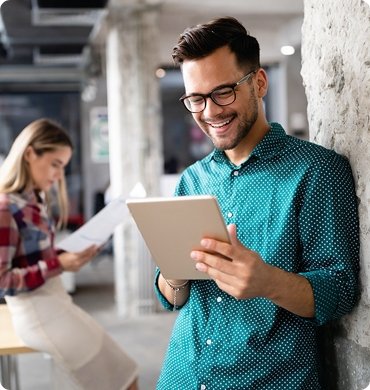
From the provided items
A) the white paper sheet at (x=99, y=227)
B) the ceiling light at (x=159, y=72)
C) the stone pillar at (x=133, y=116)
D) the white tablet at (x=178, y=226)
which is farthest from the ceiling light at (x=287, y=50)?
the white tablet at (x=178, y=226)

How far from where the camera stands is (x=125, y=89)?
21.0 ft

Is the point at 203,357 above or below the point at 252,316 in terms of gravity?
below

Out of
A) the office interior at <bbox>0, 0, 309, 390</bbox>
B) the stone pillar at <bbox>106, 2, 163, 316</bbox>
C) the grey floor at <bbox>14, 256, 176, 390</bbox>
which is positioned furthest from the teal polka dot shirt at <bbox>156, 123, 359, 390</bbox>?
the stone pillar at <bbox>106, 2, 163, 316</bbox>

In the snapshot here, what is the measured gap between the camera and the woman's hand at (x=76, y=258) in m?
2.99

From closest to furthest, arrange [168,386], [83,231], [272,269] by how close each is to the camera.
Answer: [272,269]
[168,386]
[83,231]

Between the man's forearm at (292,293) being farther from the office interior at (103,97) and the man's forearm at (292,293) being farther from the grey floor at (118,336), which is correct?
the office interior at (103,97)

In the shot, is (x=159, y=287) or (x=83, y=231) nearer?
(x=159, y=287)

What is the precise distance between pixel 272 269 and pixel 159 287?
0.54 metres

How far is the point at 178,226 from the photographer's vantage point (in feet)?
4.42

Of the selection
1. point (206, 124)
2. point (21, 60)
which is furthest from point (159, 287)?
point (21, 60)

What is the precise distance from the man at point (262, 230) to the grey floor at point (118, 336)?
1623mm

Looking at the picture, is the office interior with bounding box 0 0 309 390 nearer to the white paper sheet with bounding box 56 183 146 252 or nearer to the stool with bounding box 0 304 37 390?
the stool with bounding box 0 304 37 390

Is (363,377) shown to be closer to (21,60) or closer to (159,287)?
(159,287)

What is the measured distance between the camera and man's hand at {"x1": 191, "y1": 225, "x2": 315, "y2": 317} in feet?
4.11
